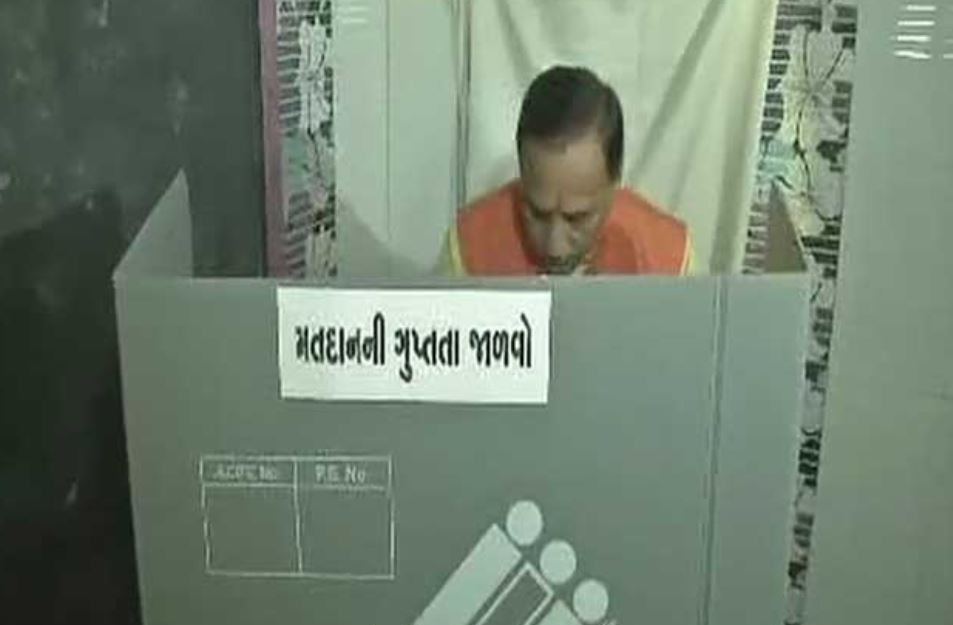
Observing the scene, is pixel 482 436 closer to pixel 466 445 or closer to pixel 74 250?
pixel 466 445

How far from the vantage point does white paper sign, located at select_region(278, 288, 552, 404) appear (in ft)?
3.07

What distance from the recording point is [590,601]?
983 millimetres

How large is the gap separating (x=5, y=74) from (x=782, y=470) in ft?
2.36

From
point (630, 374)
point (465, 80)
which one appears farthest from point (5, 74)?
point (465, 80)

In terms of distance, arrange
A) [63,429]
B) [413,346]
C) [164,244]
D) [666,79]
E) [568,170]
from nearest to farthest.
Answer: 1. [413,346]
2. [164,244]
3. [63,429]
4. [568,170]
5. [666,79]

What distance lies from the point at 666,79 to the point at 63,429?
1.06m

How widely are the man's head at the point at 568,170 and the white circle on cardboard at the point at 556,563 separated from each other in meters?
0.65

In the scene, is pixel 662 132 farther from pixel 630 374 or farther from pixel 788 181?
pixel 630 374

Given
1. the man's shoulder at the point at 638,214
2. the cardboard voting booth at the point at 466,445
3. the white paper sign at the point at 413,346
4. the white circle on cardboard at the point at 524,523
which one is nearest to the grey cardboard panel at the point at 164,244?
the cardboard voting booth at the point at 466,445

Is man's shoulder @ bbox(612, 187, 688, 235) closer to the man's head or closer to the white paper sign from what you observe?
the man's head

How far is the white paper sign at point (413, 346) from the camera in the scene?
36.8 inches

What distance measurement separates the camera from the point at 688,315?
924 millimetres

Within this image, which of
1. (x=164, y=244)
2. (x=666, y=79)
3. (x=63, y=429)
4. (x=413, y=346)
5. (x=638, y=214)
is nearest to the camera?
(x=413, y=346)

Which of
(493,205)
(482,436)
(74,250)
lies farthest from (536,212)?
(482,436)
